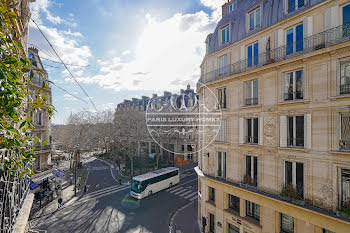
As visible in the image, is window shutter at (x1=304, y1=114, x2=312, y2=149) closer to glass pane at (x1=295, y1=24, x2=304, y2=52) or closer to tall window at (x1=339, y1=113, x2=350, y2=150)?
tall window at (x1=339, y1=113, x2=350, y2=150)

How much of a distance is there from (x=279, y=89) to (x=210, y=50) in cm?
771

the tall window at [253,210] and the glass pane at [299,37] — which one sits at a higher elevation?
the glass pane at [299,37]

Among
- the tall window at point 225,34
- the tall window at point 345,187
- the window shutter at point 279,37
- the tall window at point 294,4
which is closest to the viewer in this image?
the tall window at point 345,187

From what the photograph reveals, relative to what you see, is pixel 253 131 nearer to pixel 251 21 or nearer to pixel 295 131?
pixel 295 131

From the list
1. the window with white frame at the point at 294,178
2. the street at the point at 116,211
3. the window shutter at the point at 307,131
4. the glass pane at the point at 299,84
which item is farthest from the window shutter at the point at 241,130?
the street at the point at 116,211

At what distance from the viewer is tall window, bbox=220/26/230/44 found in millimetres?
15070

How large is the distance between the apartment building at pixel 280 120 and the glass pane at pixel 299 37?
0.19 feet

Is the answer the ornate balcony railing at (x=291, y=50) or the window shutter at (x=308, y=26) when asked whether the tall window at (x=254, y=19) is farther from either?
the window shutter at (x=308, y=26)

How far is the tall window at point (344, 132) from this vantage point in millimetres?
8914

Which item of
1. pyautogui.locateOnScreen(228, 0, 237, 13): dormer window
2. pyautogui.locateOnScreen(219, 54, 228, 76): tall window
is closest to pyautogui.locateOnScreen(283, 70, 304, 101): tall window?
pyautogui.locateOnScreen(219, 54, 228, 76): tall window

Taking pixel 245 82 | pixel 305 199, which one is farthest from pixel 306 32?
pixel 305 199

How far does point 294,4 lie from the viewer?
11117mm

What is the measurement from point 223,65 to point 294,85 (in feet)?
19.9

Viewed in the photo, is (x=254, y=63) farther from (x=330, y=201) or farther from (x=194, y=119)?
(x=194, y=119)
